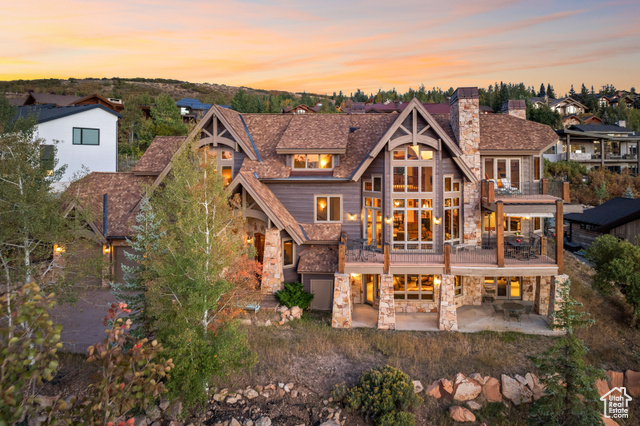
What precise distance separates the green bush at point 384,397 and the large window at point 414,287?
7.21 meters

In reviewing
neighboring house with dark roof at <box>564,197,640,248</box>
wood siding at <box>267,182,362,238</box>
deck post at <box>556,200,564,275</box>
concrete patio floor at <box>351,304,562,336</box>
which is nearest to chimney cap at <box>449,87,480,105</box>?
deck post at <box>556,200,564,275</box>

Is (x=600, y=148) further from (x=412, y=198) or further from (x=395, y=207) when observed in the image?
(x=395, y=207)

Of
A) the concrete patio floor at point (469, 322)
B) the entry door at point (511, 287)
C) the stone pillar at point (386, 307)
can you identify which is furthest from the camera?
the entry door at point (511, 287)

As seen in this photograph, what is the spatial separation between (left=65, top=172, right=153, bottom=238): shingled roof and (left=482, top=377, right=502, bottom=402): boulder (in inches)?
749

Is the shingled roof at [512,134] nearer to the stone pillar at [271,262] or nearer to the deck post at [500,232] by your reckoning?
the deck post at [500,232]

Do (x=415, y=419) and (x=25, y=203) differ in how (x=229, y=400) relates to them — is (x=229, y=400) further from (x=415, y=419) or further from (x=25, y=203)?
(x=25, y=203)

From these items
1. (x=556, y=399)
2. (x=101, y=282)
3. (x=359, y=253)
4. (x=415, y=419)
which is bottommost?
(x=415, y=419)

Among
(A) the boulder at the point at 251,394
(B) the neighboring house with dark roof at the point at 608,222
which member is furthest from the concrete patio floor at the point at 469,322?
(B) the neighboring house with dark roof at the point at 608,222

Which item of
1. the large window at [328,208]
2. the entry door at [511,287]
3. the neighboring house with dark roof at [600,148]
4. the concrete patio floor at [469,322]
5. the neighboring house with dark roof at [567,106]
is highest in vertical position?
the neighboring house with dark roof at [567,106]

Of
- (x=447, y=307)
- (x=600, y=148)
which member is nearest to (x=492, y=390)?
(x=447, y=307)

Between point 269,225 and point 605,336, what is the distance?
1646 centimetres

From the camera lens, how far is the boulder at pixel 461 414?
13703 millimetres

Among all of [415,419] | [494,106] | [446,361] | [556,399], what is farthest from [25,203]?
[494,106]

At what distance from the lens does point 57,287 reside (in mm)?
13805
